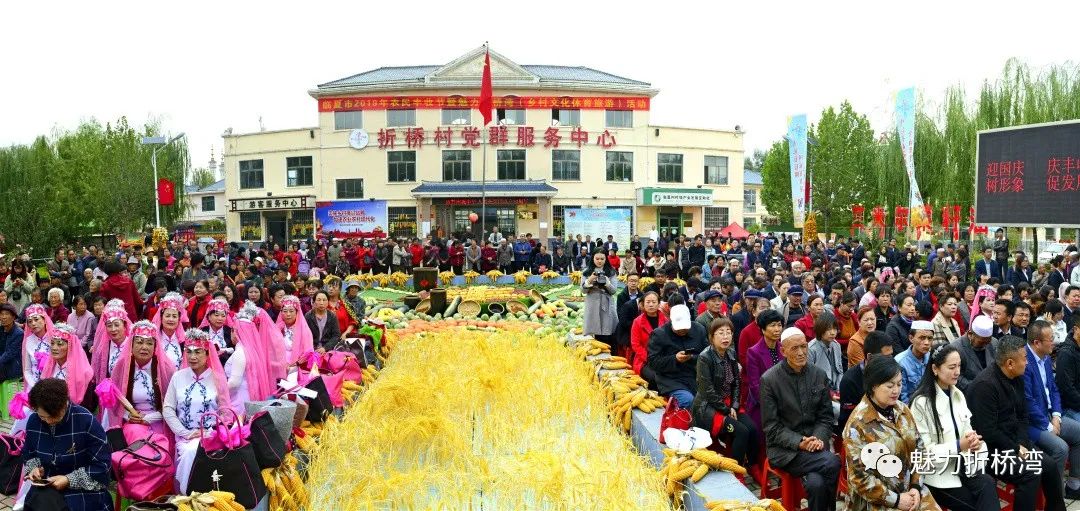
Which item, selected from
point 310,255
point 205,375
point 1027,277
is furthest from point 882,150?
point 205,375

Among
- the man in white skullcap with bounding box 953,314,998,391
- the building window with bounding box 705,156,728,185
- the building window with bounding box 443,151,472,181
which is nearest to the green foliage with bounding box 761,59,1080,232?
the building window with bounding box 705,156,728,185

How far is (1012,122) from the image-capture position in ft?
71.6

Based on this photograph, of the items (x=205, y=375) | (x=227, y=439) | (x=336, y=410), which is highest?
(x=205, y=375)

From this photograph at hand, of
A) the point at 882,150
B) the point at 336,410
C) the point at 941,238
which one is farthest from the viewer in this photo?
the point at 941,238

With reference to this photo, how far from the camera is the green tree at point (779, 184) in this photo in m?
43.3

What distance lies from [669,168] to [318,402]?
29.2 m

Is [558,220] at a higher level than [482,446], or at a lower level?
higher

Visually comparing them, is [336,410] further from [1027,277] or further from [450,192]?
[450,192]

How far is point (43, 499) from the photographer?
4043mm

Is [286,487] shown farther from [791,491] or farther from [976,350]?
[976,350]

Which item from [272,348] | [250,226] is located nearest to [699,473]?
[272,348]

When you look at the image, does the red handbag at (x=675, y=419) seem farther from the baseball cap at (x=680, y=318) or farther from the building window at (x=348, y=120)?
the building window at (x=348, y=120)

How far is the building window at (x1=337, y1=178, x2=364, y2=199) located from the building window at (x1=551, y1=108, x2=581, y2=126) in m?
9.18

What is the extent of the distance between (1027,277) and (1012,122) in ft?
38.7
